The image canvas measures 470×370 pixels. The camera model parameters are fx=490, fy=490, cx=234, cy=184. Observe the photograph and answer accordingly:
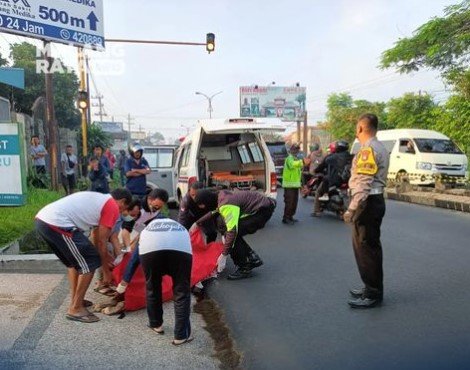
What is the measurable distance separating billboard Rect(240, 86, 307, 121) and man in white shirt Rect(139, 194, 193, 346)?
1815 inches

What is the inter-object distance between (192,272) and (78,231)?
1348 millimetres

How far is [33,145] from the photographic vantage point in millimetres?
13336

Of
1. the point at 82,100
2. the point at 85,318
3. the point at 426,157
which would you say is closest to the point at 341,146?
the point at 85,318

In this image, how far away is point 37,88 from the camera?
88.6ft

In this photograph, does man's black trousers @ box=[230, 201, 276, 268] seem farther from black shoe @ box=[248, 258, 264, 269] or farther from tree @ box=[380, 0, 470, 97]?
tree @ box=[380, 0, 470, 97]

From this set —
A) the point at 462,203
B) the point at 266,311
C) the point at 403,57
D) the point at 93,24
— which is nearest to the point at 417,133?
the point at 403,57

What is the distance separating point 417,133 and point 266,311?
1397cm

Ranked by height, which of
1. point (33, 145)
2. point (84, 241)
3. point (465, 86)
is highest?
point (465, 86)

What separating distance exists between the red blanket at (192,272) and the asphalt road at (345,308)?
319 mm

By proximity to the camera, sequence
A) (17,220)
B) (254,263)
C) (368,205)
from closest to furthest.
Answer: (368,205) → (254,263) → (17,220)

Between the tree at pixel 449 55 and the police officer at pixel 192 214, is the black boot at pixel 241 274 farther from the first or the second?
the tree at pixel 449 55

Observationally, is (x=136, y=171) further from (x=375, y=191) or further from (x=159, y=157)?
(x=375, y=191)

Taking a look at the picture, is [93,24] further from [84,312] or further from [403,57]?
[84,312]

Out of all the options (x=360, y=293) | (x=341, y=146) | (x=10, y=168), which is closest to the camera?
(x=360, y=293)
